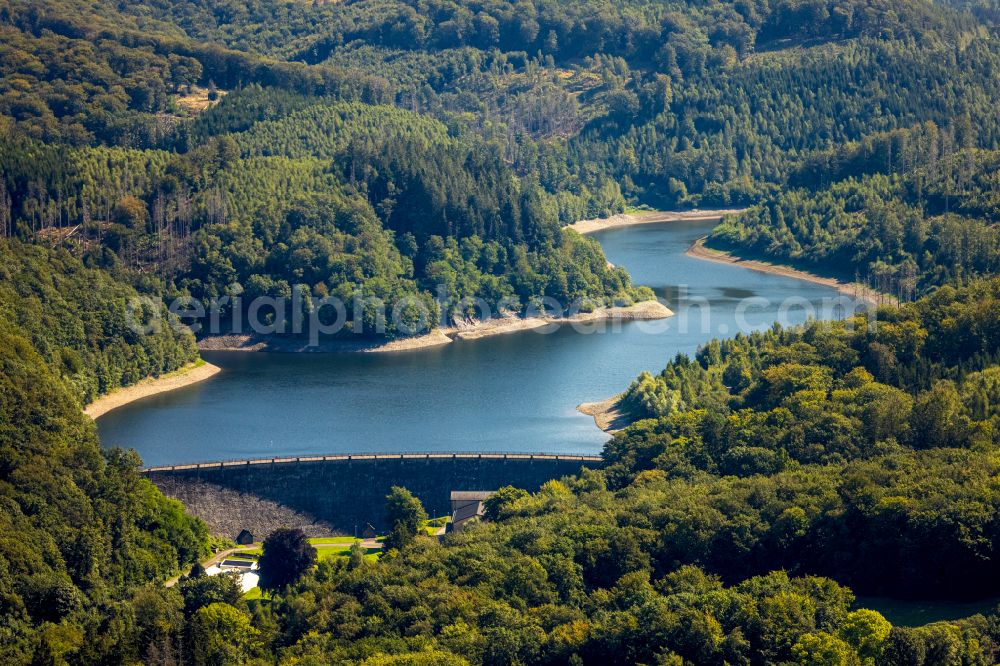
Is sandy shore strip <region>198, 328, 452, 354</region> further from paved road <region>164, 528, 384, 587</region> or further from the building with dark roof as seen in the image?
paved road <region>164, 528, 384, 587</region>

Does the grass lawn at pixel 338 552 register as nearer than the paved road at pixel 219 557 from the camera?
No

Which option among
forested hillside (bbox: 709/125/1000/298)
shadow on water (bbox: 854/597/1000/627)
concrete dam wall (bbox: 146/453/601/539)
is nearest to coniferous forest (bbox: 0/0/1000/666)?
forested hillside (bbox: 709/125/1000/298)

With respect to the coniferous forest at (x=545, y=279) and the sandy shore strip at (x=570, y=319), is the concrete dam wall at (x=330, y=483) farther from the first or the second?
the sandy shore strip at (x=570, y=319)

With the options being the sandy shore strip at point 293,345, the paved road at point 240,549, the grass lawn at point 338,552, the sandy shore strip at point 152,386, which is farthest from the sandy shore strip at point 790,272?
the grass lawn at point 338,552

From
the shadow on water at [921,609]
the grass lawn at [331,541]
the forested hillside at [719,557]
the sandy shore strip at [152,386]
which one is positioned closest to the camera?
the forested hillside at [719,557]

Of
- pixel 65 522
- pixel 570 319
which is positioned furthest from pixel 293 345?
pixel 65 522

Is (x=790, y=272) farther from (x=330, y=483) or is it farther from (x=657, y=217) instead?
(x=330, y=483)
